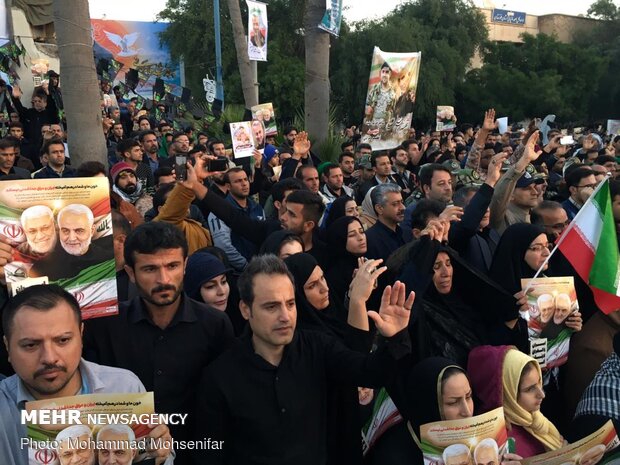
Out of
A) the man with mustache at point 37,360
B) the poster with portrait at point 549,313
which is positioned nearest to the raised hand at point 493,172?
the poster with portrait at point 549,313

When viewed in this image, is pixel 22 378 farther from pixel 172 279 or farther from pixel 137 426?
pixel 172 279

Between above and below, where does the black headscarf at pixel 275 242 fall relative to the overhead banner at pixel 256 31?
below


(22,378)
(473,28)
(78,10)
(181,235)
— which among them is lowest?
(22,378)

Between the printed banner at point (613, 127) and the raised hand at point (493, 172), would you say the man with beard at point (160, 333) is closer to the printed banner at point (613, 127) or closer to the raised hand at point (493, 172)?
the raised hand at point (493, 172)

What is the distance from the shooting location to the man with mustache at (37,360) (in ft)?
7.17

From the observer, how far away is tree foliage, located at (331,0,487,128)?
30.6 m

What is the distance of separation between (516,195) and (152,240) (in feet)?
12.3

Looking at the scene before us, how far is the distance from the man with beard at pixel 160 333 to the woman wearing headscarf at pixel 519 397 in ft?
4.02

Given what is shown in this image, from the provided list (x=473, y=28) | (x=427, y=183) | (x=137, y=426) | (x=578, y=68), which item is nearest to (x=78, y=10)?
(x=427, y=183)

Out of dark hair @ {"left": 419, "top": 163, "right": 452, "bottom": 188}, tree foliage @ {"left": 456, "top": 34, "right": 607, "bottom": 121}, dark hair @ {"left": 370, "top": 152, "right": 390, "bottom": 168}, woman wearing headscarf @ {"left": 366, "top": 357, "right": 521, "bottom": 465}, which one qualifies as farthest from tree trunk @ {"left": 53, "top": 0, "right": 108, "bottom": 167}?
tree foliage @ {"left": 456, "top": 34, "right": 607, "bottom": 121}

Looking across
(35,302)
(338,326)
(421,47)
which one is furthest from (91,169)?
(421,47)

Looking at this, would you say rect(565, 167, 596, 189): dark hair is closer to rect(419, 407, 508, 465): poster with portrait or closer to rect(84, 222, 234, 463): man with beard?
rect(419, 407, 508, 465): poster with portrait

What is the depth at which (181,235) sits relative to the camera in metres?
2.97

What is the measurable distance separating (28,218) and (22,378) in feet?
2.56
